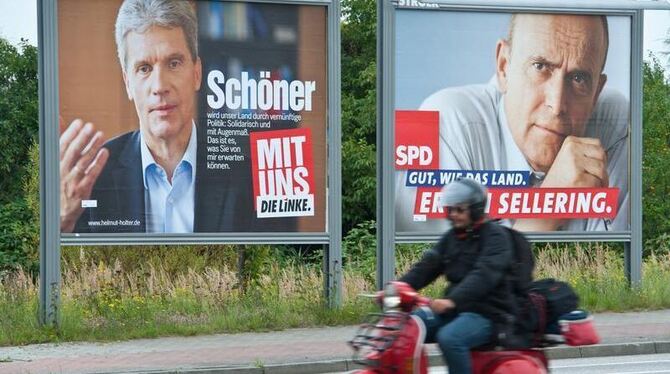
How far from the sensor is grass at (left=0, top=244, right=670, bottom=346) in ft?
51.4

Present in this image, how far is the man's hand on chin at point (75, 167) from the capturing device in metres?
15.8

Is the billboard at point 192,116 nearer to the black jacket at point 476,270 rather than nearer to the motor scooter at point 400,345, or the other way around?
the black jacket at point 476,270

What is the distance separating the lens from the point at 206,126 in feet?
54.2

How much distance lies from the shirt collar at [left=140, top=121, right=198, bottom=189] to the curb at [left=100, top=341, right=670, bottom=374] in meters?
4.27

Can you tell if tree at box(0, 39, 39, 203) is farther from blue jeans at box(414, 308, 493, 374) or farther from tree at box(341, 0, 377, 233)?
blue jeans at box(414, 308, 493, 374)

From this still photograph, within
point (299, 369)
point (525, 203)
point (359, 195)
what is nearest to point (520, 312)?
point (299, 369)

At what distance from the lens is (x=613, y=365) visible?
13562mm

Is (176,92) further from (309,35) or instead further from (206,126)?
(309,35)

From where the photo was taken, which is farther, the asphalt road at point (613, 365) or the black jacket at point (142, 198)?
the black jacket at point (142, 198)

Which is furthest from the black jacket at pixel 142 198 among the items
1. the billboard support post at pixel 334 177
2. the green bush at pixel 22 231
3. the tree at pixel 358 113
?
the tree at pixel 358 113

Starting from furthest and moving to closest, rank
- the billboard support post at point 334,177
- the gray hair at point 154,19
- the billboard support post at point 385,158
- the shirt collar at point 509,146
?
the shirt collar at point 509,146, the billboard support post at point 385,158, the billboard support post at point 334,177, the gray hair at point 154,19

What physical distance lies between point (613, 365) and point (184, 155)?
6357 millimetres

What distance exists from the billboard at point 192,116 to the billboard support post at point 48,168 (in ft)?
0.51

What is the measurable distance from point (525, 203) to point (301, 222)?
11.4 ft
